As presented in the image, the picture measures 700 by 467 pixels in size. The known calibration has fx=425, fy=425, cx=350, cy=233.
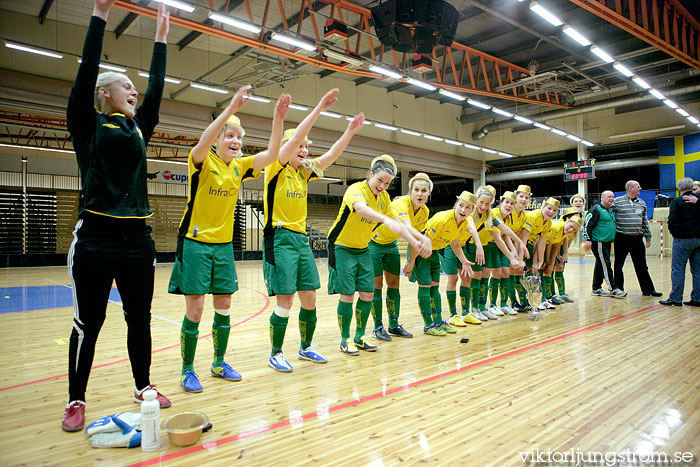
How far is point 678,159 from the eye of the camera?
18.4m

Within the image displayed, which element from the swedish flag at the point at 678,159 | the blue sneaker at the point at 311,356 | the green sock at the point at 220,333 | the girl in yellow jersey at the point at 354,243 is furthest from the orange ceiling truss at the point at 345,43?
the blue sneaker at the point at 311,356

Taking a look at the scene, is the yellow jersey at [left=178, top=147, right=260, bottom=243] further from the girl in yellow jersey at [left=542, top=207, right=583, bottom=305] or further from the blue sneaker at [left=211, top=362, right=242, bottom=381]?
the girl in yellow jersey at [left=542, top=207, right=583, bottom=305]

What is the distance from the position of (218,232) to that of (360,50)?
13.4 metres

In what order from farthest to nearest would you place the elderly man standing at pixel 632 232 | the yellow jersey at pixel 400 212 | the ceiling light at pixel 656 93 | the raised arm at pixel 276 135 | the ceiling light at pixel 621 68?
the ceiling light at pixel 656 93 < the ceiling light at pixel 621 68 < the elderly man standing at pixel 632 232 < the yellow jersey at pixel 400 212 < the raised arm at pixel 276 135

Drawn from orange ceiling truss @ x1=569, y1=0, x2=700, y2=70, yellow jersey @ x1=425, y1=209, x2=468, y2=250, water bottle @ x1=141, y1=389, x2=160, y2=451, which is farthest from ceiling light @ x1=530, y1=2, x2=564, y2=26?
water bottle @ x1=141, y1=389, x2=160, y2=451

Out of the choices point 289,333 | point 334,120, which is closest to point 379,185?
point 289,333

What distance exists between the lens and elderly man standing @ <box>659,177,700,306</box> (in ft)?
19.9

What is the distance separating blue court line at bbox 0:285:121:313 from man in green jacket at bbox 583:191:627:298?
7.74 metres

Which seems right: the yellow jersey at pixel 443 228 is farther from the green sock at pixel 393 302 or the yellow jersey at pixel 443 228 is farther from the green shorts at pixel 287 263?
the green shorts at pixel 287 263

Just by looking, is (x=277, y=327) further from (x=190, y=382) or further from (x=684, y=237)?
(x=684, y=237)

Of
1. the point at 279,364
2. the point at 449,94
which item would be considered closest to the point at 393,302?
the point at 279,364

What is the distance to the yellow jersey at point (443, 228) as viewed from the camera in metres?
4.55

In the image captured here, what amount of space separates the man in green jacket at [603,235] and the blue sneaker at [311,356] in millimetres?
5732

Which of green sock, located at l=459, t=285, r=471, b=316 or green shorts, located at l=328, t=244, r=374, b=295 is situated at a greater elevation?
green shorts, located at l=328, t=244, r=374, b=295
